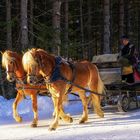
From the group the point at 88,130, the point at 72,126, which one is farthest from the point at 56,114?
the point at 88,130

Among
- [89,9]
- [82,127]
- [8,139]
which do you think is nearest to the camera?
[8,139]

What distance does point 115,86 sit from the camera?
13852mm

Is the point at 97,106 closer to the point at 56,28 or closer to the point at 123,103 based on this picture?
the point at 123,103

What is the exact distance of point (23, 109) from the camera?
45.6ft

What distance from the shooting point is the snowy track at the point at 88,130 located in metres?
9.26

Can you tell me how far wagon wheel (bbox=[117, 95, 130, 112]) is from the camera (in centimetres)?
1311

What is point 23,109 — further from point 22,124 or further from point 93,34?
point 93,34

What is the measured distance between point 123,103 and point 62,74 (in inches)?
122

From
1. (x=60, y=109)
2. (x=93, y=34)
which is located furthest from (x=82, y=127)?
(x=93, y=34)

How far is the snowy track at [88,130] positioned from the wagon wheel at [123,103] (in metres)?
0.67

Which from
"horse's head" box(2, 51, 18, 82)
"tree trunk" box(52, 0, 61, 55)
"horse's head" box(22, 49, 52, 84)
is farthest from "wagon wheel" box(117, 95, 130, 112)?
"tree trunk" box(52, 0, 61, 55)

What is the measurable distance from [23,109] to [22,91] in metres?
2.37

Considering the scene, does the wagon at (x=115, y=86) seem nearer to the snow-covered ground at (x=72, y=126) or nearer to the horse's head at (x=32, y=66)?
the snow-covered ground at (x=72, y=126)

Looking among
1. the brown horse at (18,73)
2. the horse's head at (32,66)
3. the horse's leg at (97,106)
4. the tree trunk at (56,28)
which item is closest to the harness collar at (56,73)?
the horse's head at (32,66)
